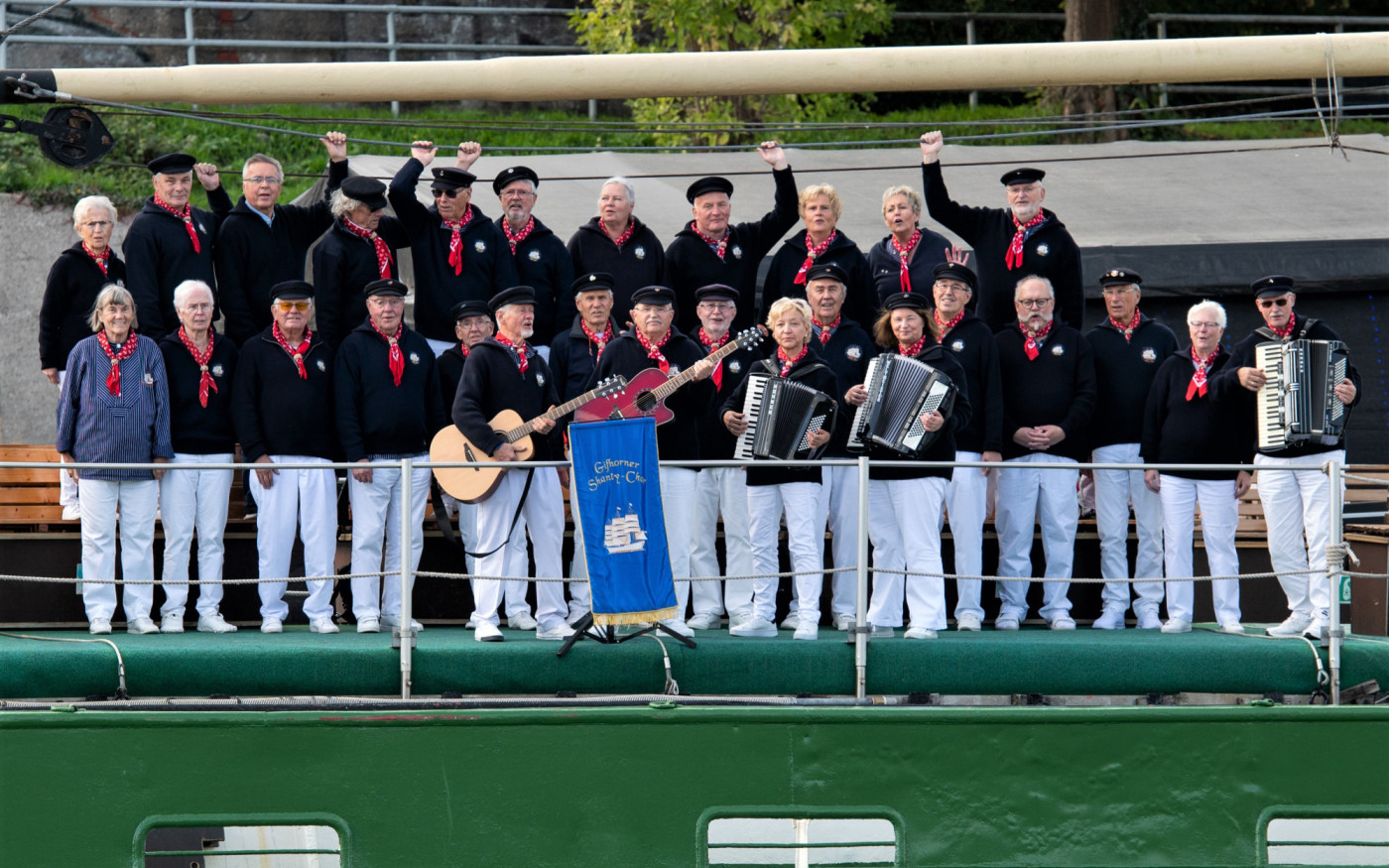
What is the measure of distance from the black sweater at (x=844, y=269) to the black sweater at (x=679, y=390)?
1.27 meters

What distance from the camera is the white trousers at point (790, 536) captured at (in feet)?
31.8

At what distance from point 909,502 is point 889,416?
0.56 metres

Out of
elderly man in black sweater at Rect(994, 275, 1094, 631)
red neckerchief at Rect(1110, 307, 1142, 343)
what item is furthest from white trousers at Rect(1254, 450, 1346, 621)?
red neckerchief at Rect(1110, 307, 1142, 343)

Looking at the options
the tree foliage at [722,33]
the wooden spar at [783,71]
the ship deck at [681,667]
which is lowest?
the ship deck at [681,667]

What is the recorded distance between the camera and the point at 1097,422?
10.7 metres

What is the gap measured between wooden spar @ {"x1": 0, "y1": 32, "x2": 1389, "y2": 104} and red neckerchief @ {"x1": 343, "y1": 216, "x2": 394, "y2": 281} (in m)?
0.97

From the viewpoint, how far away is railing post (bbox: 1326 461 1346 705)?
8914mm

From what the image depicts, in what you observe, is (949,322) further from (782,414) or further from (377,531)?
(377,531)

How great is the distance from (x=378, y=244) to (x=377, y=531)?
2.12 m

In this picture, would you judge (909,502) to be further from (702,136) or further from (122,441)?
(702,136)

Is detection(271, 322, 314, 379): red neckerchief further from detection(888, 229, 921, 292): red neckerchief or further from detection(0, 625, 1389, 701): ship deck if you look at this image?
detection(888, 229, 921, 292): red neckerchief

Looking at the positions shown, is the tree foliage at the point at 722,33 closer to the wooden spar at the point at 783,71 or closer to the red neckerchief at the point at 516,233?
the red neckerchief at the point at 516,233

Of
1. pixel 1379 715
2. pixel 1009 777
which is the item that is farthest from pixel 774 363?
pixel 1379 715

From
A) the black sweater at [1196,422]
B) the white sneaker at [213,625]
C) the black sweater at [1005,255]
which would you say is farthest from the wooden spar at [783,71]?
the white sneaker at [213,625]
